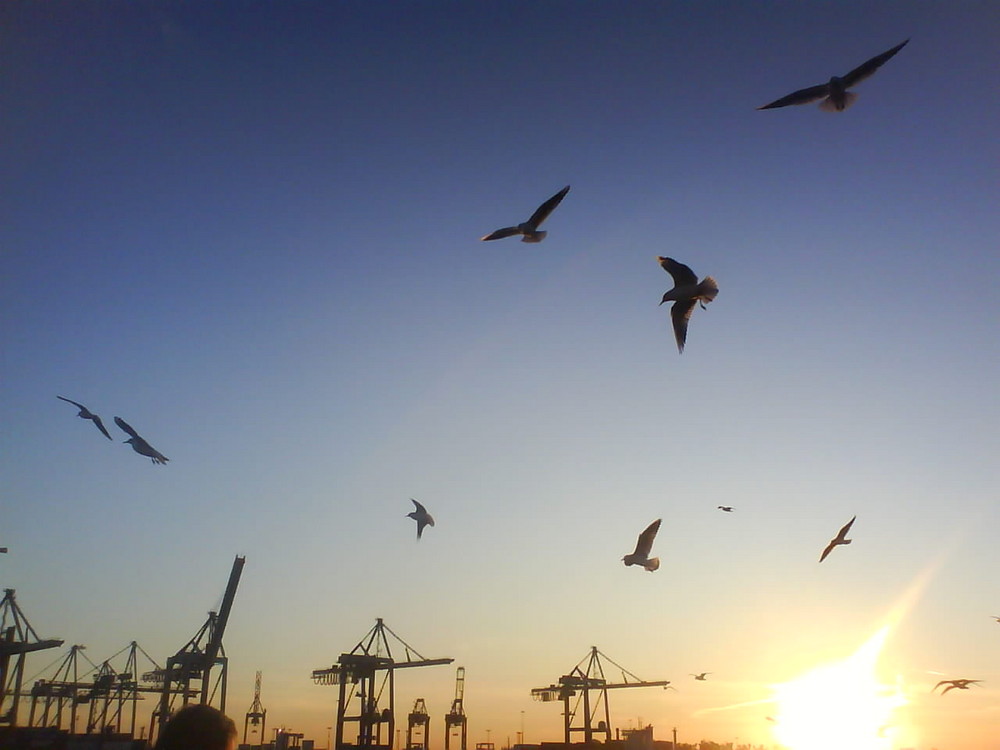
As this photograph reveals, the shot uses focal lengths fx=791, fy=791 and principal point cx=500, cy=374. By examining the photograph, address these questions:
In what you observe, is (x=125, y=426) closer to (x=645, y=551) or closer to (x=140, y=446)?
(x=140, y=446)

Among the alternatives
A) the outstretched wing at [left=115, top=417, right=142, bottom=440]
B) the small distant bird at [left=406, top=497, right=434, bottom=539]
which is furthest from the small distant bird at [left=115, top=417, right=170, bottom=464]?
the small distant bird at [left=406, top=497, right=434, bottom=539]

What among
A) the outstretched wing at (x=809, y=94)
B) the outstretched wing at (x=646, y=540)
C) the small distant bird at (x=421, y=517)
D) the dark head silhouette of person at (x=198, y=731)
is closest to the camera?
the dark head silhouette of person at (x=198, y=731)

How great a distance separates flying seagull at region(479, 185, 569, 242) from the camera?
14906mm

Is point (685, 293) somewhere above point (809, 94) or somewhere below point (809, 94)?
below

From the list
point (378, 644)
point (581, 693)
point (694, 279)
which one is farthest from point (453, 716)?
point (694, 279)

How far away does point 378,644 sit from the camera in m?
67.6

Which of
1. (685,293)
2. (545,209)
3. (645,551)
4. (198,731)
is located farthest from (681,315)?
(198,731)

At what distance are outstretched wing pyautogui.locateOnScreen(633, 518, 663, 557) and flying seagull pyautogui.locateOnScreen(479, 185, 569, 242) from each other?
721cm

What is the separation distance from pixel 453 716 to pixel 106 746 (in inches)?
1519

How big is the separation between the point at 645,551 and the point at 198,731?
16.3 m

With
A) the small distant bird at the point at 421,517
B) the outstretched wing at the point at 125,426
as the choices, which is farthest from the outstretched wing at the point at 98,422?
the small distant bird at the point at 421,517

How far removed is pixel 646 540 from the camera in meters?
18.1

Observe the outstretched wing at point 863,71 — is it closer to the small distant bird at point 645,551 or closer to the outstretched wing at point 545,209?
the outstretched wing at point 545,209

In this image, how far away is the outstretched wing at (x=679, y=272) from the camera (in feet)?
45.4
